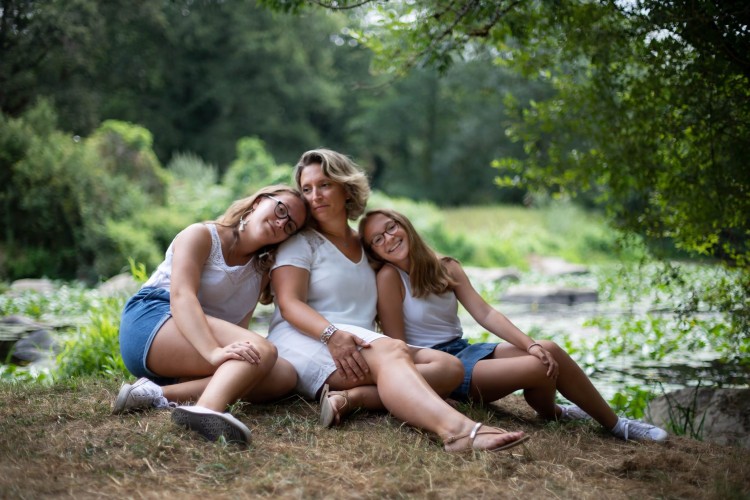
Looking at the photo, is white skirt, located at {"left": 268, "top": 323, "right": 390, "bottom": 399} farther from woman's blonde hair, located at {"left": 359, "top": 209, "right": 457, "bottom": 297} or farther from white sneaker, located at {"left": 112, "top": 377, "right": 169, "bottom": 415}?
white sneaker, located at {"left": 112, "top": 377, "right": 169, "bottom": 415}

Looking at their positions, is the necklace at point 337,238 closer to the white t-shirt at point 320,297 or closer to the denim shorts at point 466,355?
the white t-shirt at point 320,297

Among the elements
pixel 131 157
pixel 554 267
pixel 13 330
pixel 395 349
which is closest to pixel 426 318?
pixel 395 349

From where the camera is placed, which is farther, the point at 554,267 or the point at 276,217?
the point at 554,267

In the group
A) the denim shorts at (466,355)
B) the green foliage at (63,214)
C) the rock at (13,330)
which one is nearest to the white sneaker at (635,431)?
the denim shorts at (466,355)

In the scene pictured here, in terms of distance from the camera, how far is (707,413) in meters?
4.21

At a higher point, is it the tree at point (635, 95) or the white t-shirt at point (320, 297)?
the tree at point (635, 95)

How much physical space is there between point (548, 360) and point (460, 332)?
58 centimetres

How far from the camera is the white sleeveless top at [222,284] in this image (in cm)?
349

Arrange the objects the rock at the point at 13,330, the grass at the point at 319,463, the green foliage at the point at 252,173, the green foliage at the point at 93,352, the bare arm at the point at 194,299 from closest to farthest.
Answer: the grass at the point at 319,463
the bare arm at the point at 194,299
the green foliage at the point at 93,352
the rock at the point at 13,330
the green foliage at the point at 252,173

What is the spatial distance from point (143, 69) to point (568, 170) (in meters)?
21.4

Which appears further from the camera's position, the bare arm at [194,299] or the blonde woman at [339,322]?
the bare arm at [194,299]

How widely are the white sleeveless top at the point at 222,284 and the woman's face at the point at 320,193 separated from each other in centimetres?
40

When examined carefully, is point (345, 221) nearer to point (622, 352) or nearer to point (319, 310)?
point (319, 310)

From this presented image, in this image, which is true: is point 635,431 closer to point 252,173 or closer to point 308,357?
point 308,357
